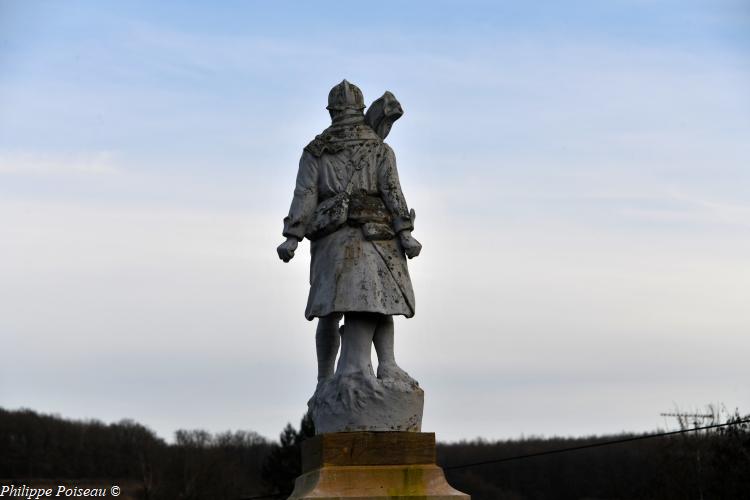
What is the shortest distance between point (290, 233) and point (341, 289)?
Answer: 83 centimetres

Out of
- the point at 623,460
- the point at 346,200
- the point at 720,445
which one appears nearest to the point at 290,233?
the point at 346,200

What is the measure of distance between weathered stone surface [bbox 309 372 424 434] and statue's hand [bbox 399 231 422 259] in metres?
1.34

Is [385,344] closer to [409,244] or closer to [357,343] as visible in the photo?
[357,343]

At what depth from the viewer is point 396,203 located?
15.6 meters

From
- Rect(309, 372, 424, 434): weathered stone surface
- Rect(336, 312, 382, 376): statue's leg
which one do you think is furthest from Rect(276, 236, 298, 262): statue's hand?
Rect(309, 372, 424, 434): weathered stone surface

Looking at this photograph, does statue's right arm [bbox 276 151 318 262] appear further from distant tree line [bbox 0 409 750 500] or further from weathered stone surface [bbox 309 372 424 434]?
distant tree line [bbox 0 409 750 500]

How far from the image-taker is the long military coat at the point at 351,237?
15.2m

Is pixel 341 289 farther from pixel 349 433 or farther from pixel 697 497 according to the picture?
pixel 697 497

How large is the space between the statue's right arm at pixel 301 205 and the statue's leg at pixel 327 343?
0.79m

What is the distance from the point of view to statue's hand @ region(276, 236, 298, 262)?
15.5 meters

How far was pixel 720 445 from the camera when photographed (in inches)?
1718

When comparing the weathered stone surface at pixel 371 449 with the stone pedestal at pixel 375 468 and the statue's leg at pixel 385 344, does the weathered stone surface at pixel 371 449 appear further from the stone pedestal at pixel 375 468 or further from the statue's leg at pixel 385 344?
the statue's leg at pixel 385 344

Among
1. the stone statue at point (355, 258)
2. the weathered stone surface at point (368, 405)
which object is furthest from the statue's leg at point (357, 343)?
the weathered stone surface at point (368, 405)

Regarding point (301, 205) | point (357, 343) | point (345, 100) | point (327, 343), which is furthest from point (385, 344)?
point (345, 100)
